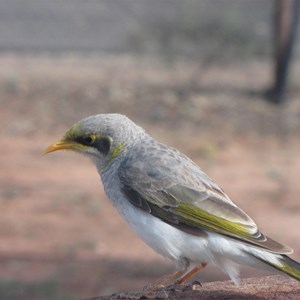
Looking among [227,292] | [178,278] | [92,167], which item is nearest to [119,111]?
[92,167]

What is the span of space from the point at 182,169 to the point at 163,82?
20146 millimetres

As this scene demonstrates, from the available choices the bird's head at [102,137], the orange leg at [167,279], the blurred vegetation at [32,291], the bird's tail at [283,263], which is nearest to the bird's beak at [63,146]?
the bird's head at [102,137]

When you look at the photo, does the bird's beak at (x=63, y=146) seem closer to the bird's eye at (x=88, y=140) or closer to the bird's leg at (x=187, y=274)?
the bird's eye at (x=88, y=140)

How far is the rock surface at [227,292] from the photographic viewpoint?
5996 millimetres

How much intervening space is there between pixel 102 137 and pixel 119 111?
16.7 metres

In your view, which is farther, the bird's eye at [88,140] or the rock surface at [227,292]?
the bird's eye at [88,140]

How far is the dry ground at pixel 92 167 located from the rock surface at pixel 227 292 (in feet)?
18.8

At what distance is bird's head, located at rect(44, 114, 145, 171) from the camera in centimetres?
658

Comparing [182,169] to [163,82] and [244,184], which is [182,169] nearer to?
[244,184]

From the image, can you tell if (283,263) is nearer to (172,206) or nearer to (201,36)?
(172,206)

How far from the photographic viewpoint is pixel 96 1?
124 ft

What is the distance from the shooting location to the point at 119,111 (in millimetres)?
23312

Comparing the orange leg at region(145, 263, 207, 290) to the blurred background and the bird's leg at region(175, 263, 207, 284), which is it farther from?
the blurred background

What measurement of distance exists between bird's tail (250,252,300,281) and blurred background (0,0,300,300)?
6.32 m
